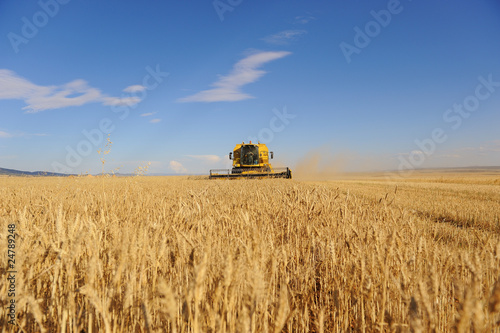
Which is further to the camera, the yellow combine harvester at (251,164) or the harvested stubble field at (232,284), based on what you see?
the yellow combine harvester at (251,164)

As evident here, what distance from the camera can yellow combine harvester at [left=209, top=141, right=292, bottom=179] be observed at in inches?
802

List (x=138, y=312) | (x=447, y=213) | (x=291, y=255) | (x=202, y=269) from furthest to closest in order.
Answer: (x=447, y=213)
(x=291, y=255)
(x=138, y=312)
(x=202, y=269)

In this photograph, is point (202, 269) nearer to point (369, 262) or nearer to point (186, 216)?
point (369, 262)

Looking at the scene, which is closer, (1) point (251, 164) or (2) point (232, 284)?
(2) point (232, 284)

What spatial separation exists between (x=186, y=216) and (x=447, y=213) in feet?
24.8

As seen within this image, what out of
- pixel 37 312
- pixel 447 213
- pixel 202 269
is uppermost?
pixel 202 269

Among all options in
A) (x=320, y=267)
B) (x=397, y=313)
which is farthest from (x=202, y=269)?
(x=320, y=267)

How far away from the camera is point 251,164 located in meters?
22.2

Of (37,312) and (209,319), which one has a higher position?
(37,312)

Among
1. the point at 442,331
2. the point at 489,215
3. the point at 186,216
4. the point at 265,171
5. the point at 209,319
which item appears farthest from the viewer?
the point at 265,171

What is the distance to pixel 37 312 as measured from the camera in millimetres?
1091

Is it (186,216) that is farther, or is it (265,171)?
(265,171)

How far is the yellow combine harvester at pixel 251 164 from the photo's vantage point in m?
20.4

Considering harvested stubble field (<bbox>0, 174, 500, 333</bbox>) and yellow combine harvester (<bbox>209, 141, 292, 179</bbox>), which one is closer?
harvested stubble field (<bbox>0, 174, 500, 333</bbox>)
